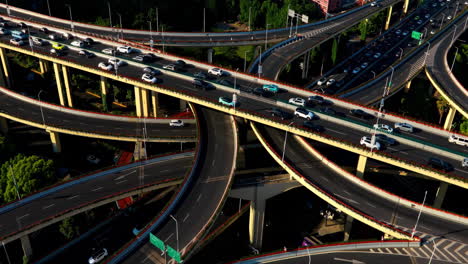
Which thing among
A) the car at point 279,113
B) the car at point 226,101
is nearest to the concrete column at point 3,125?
the car at point 226,101

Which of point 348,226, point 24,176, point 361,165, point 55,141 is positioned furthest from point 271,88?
point 24,176

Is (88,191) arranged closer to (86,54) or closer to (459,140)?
(86,54)

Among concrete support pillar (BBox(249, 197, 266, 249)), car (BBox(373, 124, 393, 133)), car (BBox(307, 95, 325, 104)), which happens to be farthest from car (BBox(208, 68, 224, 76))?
car (BBox(373, 124, 393, 133))

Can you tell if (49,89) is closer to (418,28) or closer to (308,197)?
(308,197)

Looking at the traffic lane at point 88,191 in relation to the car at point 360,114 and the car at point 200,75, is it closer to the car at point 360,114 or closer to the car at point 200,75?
the car at point 200,75

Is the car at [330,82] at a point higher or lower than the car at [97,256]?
higher
